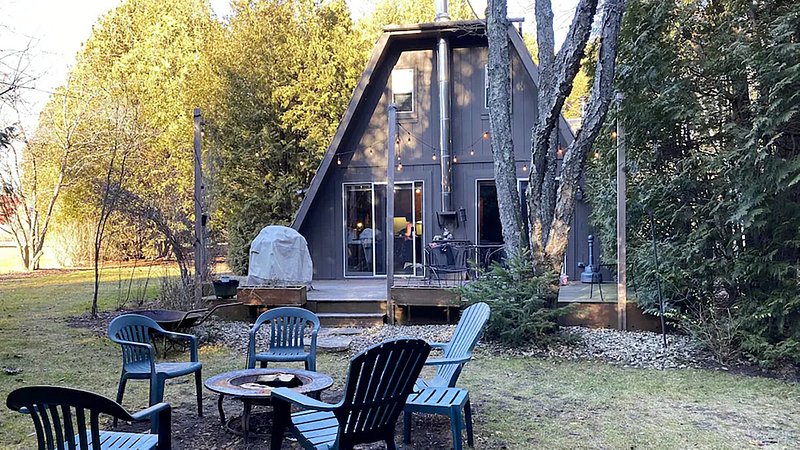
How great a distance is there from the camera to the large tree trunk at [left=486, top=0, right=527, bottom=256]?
7.84 metres

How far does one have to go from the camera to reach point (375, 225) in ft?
41.2

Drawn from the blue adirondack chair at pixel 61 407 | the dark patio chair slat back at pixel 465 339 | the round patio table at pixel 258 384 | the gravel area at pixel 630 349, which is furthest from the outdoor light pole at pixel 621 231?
the blue adirondack chair at pixel 61 407

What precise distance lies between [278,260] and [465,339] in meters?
5.50

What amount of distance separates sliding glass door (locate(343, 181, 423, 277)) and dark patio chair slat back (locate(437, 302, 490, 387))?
7408 millimetres

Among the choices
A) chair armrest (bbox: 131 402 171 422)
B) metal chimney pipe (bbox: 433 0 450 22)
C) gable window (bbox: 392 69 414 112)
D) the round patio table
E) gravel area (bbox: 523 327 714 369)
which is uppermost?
metal chimney pipe (bbox: 433 0 450 22)

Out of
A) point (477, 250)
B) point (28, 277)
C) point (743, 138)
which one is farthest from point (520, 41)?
point (28, 277)

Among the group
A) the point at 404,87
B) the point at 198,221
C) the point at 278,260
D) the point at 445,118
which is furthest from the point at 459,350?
the point at 404,87

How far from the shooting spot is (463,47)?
12.1 m

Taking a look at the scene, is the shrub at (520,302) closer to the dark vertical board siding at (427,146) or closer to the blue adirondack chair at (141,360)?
the blue adirondack chair at (141,360)

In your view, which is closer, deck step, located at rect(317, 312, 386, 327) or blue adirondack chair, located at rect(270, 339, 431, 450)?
blue adirondack chair, located at rect(270, 339, 431, 450)

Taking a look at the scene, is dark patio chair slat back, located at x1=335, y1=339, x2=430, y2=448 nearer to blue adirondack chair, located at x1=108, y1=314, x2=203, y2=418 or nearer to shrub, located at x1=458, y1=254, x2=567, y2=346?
blue adirondack chair, located at x1=108, y1=314, x2=203, y2=418

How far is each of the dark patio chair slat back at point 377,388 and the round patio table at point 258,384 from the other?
0.92m

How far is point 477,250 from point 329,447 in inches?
345

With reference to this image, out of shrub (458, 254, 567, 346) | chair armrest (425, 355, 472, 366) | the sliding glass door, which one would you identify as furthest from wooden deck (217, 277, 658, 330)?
chair armrest (425, 355, 472, 366)
